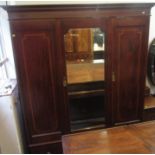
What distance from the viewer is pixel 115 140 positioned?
200cm

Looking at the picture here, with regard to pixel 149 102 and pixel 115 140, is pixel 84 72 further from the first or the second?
pixel 149 102

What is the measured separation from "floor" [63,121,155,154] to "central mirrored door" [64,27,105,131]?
0.14 meters

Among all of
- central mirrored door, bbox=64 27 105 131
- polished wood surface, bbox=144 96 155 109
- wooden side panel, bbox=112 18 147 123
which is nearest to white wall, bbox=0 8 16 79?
central mirrored door, bbox=64 27 105 131

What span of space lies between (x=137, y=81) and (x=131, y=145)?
30.9 inches

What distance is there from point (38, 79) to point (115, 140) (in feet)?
3.84

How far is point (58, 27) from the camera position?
1.79 metres

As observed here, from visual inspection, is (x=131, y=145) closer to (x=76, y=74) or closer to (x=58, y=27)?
(x=76, y=74)

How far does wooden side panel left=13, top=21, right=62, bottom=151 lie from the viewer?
1.76m

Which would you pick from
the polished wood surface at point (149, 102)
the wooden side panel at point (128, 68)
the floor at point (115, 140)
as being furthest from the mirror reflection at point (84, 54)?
the polished wood surface at point (149, 102)

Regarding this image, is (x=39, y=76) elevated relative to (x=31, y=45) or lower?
lower

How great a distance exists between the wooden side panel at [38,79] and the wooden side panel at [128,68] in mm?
761

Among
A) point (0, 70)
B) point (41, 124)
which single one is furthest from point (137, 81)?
point (0, 70)

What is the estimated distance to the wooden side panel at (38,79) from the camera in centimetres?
176

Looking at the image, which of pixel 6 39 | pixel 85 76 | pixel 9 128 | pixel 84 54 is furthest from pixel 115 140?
pixel 6 39
